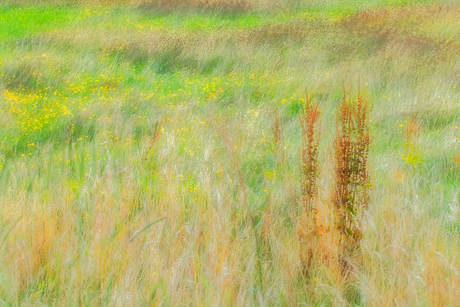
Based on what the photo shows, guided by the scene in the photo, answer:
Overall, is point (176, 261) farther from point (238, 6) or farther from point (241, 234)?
point (238, 6)

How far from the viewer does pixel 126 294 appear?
2.05 meters

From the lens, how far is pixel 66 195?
3121 millimetres

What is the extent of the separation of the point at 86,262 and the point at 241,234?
2.88ft

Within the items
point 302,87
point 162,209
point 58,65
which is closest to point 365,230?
point 162,209

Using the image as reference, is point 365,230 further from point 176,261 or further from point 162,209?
point 162,209

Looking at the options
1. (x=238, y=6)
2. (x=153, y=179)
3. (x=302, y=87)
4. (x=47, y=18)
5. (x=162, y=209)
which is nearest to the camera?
(x=162, y=209)

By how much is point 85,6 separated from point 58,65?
6.92m

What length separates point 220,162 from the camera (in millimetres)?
3789

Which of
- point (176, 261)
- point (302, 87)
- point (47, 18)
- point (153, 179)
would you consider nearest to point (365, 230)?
point (176, 261)

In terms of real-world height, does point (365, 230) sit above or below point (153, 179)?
above

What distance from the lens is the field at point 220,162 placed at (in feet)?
7.38

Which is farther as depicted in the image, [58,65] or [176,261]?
[58,65]

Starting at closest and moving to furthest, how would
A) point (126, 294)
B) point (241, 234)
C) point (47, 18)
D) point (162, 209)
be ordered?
point (126, 294)
point (241, 234)
point (162, 209)
point (47, 18)

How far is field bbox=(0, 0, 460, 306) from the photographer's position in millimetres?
2248
